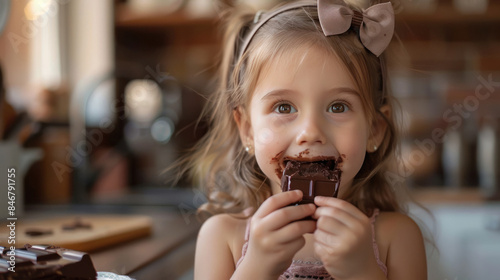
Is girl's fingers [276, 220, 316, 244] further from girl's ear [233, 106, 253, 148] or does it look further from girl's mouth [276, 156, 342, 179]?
girl's ear [233, 106, 253, 148]

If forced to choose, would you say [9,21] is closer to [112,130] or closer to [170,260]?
[170,260]

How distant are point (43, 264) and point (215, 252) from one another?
303 mm

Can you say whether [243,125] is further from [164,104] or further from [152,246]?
[164,104]

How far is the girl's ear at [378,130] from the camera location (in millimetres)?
862

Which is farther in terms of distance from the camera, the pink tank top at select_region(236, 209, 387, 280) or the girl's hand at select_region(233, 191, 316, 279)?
the pink tank top at select_region(236, 209, 387, 280)

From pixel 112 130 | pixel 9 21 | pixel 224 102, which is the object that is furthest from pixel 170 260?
pixel 112 130

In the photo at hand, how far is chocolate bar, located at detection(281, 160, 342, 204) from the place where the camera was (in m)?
0.68

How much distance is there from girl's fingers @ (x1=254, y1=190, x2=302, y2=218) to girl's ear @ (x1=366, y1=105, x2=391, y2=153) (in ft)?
0.79

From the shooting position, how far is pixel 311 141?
2.35ft

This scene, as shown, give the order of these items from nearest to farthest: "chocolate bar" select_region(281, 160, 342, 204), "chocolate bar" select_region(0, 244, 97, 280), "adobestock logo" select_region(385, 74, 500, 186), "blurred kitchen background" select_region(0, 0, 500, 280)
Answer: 1. "chocolate bar" select_region(0, 244, 97, 280)
2. "chocolate bar" select_region(281, 160, 342, 204)
3. "blurred kitchen background" select_region(0, 0, 500, 280)
4. "adobestock logo" select_region(385, 74, 500, 186)

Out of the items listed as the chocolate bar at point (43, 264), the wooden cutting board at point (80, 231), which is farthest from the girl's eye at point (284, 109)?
the wooden cutting board at point (80, 231)

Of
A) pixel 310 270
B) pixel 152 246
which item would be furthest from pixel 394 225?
pixel 152 246

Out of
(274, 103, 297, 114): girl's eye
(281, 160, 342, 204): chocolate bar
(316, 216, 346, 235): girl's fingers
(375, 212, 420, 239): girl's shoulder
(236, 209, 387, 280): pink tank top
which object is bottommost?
(236, 209, 387, 280): pink tank top

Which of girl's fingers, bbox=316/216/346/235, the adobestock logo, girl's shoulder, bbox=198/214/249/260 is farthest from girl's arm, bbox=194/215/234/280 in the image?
the adobestock logo
